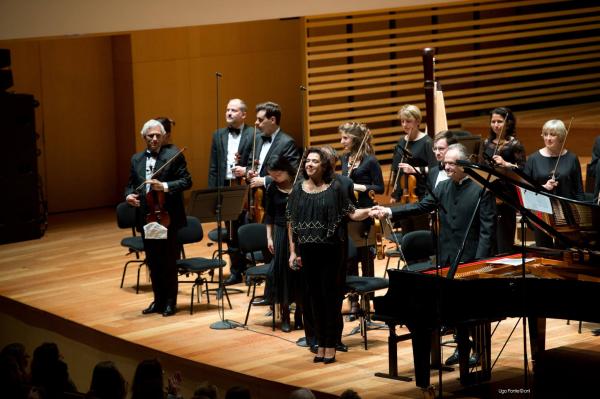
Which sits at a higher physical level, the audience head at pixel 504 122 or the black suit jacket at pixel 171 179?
the audience head at pixel 504 122

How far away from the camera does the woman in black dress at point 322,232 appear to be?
20.8 ft

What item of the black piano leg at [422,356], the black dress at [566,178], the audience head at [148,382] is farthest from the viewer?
the black dress at [566,178]

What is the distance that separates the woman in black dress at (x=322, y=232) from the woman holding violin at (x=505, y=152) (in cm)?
183

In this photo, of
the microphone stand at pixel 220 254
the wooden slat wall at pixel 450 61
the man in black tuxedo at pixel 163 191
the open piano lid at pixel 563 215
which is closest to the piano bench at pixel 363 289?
the microphone stand at pixel 220 254

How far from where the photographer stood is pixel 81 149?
12.1 m

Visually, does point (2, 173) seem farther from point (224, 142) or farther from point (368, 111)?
point (368, 111)

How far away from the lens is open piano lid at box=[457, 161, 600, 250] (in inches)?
204

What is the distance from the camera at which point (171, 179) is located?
25.1 ft

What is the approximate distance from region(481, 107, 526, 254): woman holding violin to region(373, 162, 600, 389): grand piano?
1.93 meters

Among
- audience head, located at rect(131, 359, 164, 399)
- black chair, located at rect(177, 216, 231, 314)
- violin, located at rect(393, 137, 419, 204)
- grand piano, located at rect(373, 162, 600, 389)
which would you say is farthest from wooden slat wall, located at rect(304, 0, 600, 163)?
audience head, located at rect(131, 359, 164, 399)

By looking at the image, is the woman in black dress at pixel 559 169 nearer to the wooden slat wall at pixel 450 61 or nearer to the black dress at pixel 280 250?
the black dress at pixel 280 250

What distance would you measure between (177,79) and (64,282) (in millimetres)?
4049

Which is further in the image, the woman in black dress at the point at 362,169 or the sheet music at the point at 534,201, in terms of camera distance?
the woman in black dress at the point at 362,169

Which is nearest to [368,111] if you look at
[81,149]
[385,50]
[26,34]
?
[385,50]
